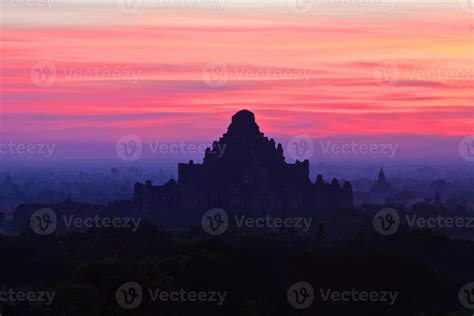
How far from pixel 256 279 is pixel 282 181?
5862 cm

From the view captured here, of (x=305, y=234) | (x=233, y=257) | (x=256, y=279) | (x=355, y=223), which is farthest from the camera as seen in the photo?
(x=355, y=223)

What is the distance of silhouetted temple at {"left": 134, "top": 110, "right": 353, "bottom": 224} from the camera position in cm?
12162

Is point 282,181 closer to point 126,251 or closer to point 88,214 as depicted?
point 88,214

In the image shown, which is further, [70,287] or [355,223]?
[355,223]

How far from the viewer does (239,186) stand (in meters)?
122

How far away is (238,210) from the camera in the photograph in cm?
11888

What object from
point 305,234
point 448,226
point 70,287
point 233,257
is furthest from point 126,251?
point 448,226

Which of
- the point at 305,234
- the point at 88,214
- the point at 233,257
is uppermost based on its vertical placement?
the point at 88,214

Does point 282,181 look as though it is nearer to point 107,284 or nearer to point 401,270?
point 401,270

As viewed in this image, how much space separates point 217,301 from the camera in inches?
2418

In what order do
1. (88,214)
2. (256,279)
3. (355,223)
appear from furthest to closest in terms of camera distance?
(88,214), (355,223), (256,279)

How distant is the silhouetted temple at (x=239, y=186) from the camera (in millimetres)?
121625

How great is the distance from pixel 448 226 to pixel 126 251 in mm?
47685

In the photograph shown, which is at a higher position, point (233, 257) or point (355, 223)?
point (355, 223)
